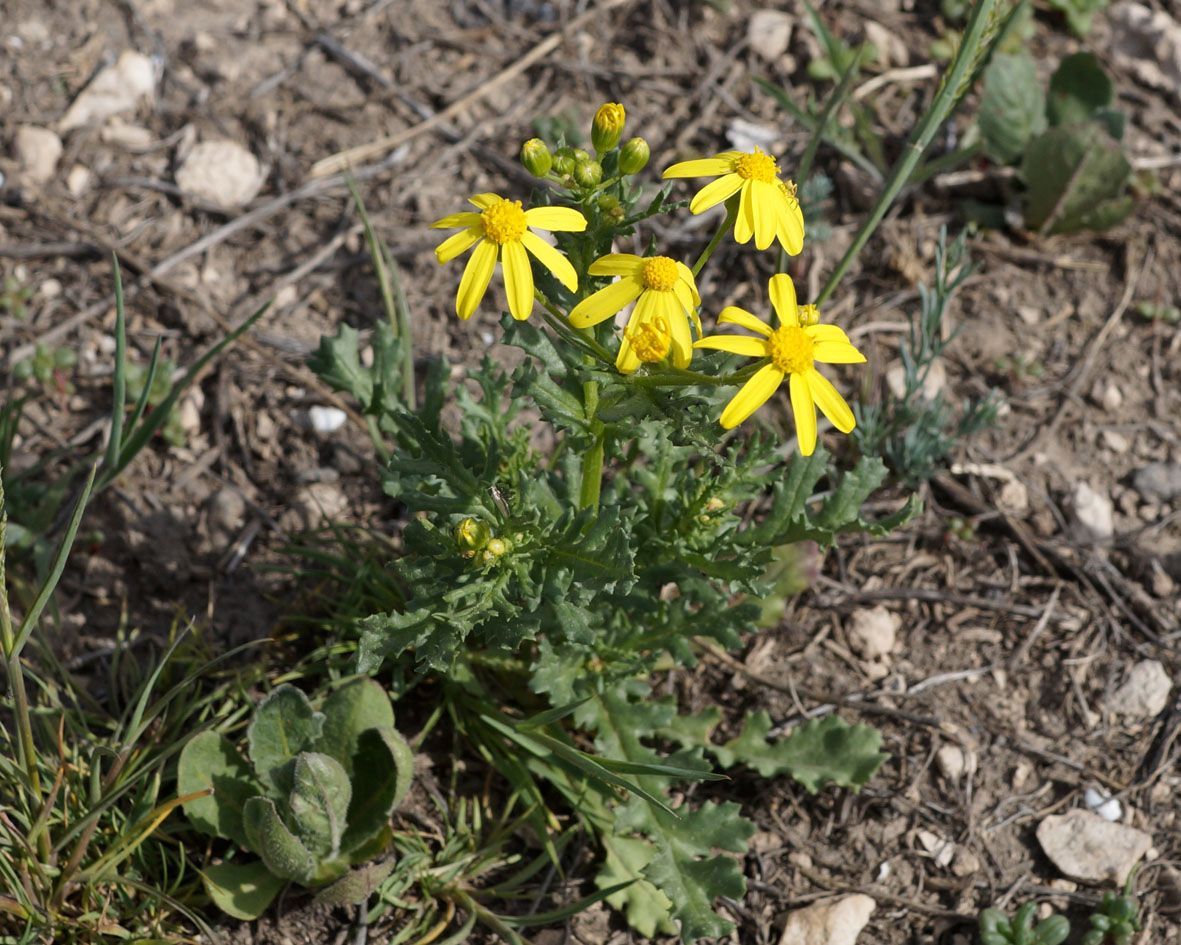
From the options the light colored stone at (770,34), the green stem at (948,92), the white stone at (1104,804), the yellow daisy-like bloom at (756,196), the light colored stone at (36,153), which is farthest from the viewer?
the light colored stone at (770,34)

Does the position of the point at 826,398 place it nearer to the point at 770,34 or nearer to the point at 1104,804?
the point at 1104,804

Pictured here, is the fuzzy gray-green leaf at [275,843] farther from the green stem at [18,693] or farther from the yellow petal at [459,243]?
the yellow petal at [459,243]

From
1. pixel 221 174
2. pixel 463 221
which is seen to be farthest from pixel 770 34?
pixel 463 221

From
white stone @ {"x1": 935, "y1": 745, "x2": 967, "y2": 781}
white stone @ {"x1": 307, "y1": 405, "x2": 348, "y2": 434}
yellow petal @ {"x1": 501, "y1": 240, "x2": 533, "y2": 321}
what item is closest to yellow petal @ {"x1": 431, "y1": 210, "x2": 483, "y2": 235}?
yellow petal @ {"x1": 501, "y1": 240, "x2": 533, "y2": 321}

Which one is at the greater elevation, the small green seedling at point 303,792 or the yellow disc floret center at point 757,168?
the yellow disc floret center at point 757,168

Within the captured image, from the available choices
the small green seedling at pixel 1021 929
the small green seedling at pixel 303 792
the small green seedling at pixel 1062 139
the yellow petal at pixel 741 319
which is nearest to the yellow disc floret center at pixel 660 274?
the yellow petal at pixel 741 319

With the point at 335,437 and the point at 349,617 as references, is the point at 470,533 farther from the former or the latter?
the point at 335,437

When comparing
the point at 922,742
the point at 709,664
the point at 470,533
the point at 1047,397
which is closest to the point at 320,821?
the point at 470,533
